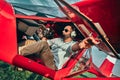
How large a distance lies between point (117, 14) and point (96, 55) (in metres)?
1.64

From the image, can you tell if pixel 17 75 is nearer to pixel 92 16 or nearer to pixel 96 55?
pixel 96 55

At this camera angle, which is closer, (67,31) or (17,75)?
(67,31)

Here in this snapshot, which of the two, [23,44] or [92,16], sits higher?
[92,16]

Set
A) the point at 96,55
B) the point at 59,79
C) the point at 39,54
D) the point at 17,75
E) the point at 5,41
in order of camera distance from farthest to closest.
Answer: the point at 17,75 → the point at 96,55 → the point at 39,54 → the point at 5,41 → the point at 59,79

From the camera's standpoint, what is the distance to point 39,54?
518 centimetres

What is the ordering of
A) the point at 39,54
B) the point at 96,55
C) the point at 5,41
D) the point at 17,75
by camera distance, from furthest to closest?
the point at 17,75 < the point at 96,55 < the point at 39,54 < the point at 5,41

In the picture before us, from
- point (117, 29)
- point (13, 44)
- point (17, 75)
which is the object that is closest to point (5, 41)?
point (13, 44)

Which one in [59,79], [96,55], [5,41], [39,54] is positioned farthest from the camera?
[96,55]

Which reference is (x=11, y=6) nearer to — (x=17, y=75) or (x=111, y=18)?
(x=111, y=18)

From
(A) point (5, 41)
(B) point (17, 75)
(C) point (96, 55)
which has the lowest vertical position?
(B) point (17, 75)

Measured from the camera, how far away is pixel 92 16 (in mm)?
5430

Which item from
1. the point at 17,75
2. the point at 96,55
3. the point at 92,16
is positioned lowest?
the point at 17,75

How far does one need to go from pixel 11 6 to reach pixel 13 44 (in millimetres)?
718

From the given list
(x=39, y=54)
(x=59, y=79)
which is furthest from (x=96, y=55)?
(x=59, y=79)
